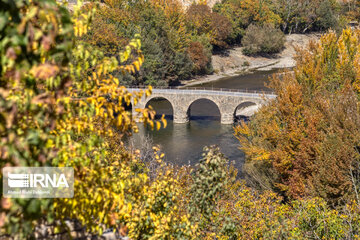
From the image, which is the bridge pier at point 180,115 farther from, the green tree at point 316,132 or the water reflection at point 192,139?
the green tree at point 316,132

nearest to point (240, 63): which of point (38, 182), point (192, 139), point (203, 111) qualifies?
point (203, 111)

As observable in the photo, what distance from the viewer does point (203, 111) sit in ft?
212

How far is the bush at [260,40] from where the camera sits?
102156mm

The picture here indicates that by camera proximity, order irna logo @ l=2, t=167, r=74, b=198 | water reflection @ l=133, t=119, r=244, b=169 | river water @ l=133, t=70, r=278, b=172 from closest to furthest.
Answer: irna logo @ l=2, t=167, r=74, b=198
water reflection @ l=133, t=119, r=244, b=169
river water @ l=133, t=70, r=278, b=172

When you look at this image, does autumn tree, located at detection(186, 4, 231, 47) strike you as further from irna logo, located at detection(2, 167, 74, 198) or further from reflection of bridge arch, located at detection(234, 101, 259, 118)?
irna logo, located at detection(2, 167, 74, 198)

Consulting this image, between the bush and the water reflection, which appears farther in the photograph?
the bush

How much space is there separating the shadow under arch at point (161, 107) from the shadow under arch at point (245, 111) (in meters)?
11.0

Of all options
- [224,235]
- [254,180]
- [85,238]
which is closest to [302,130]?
[254,180]

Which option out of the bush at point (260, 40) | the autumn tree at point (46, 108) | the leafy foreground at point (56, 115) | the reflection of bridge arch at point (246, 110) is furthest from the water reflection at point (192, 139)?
the bush at point (260, 40)

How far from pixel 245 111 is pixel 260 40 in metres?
45.4

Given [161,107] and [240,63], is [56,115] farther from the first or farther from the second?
[240,63]

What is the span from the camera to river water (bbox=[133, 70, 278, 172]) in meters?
43.7

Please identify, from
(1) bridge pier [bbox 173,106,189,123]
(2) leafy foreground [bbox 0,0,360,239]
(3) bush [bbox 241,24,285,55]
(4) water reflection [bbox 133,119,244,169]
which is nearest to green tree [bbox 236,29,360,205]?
(4) water reflection [bbox 133,119,244,169]

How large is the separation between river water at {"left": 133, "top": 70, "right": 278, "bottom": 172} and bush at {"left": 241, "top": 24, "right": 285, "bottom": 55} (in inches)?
1284
